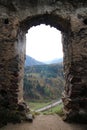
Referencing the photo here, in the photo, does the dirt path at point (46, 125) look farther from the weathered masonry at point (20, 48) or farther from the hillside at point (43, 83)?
the hillside at point (43, 83)

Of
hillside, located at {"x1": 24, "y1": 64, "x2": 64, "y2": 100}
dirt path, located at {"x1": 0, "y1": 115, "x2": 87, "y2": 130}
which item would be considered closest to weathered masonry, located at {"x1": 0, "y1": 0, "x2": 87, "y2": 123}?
dirt path, located at {"x1": 0, "y1": 115, "x2": 87, "y2": 130}

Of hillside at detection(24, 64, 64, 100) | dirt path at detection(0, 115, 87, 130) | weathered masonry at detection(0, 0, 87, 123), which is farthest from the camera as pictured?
hillside at detection(24, 64, 64, 100)

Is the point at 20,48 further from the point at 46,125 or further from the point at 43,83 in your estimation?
the point at 43,83

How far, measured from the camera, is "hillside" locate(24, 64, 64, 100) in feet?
60.5

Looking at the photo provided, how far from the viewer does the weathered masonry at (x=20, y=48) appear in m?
6.64

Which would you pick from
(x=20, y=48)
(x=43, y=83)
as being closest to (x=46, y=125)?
(x=20, y=48)

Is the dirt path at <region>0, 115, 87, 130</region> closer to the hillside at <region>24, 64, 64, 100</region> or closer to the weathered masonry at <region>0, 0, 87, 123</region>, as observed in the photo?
the weathered masonry at <region>0, 0, 87, 123</region>

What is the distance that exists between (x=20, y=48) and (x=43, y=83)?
13.0 meters

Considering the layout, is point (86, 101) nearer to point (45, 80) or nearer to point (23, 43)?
point (23, 43)

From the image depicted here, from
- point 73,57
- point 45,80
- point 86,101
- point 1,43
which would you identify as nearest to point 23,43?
point 1,43

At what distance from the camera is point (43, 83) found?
792 inches

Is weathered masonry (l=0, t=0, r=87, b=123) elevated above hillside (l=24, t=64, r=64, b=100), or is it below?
above

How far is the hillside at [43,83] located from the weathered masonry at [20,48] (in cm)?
1135

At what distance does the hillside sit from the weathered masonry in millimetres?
11352
